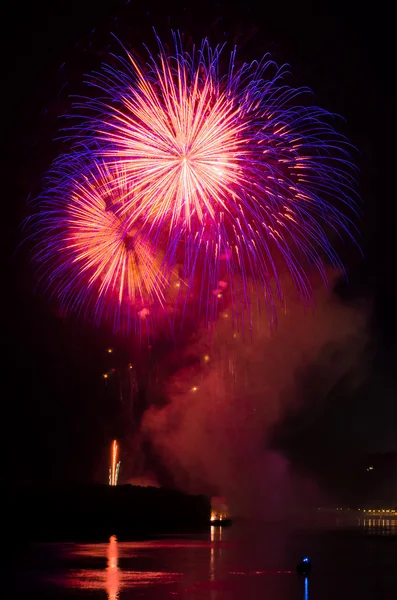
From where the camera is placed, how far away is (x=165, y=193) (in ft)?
92.1

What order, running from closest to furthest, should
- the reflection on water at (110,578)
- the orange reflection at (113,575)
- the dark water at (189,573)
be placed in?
1. the orange reflection at (113,575)
2. the dark water at (189,573)
3. the reflection on water at (110,578)

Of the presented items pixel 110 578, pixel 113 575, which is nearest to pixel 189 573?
pixel 113 575

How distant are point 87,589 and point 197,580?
4.53 metres

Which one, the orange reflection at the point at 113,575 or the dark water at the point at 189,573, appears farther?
the dark water at the point at 189,573

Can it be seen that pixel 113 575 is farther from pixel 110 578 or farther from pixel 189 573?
pixel 189 573

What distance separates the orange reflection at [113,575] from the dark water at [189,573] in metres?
0.03

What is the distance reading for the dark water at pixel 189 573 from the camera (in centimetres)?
2194

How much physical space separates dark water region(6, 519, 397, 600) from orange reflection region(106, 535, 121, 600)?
1.2 inches

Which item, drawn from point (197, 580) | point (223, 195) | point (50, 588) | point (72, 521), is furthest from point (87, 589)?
point (72, 521)

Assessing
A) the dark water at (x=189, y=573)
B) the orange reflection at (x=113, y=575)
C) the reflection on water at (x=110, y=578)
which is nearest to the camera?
the orange reflection at (x=113, y=575)

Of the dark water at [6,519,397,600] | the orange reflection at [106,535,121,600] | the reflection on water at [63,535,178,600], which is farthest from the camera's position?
the reflection on water at [63,535,178,600]

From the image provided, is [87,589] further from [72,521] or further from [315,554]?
[72,521]

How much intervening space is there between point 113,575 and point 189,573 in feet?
9.42

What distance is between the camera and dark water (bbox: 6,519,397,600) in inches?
864
